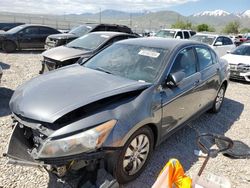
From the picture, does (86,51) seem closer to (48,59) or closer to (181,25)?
(48,59)

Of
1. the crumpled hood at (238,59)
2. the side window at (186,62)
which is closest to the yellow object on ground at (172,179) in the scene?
the side window at (186,62)

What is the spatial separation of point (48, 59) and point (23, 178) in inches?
180

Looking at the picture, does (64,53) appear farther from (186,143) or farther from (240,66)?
(240,66)

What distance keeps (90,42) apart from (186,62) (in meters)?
4.66

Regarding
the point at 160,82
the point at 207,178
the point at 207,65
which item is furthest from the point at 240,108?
the point at 207,178

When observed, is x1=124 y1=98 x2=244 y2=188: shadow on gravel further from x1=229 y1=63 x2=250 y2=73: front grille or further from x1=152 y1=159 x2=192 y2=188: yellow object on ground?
x1=229 y1=63 x2=250 y2=73: front grille

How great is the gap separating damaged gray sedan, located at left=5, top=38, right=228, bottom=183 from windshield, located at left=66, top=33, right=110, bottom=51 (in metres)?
3.69

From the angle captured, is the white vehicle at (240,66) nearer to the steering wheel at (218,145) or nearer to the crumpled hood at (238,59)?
the crumpled hood at (238,59)

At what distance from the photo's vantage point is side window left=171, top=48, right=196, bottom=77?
3872 millimetres

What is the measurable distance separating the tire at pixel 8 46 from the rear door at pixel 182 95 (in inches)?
441

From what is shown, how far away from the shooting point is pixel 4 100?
19.1 ft

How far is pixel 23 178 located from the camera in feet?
10.6

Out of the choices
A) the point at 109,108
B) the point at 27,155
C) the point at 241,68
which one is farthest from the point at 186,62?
the point at 241,68

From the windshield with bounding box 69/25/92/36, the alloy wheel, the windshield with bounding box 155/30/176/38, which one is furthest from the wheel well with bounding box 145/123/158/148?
the windshield with bounding box 155/30/176/38
